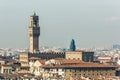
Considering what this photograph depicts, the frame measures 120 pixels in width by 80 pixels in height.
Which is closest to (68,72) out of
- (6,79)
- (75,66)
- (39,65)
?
(75,66)

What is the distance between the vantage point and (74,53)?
363 ft

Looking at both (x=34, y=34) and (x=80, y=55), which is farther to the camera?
(x=34, y=34)

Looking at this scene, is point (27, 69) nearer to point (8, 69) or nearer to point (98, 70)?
point (8, 69)

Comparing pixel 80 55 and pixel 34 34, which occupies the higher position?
pixel 34 34

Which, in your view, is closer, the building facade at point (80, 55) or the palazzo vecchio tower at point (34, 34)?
the building facade at point (80, 55)

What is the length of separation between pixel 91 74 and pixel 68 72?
3.15 metres

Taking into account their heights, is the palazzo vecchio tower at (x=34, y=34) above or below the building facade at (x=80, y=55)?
above

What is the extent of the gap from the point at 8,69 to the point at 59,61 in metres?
6.53

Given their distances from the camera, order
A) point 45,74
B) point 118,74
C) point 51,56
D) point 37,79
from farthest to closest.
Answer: point 51,56 → point 118,74 → point 45,74 → point 37,79

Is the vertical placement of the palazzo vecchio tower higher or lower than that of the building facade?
higher

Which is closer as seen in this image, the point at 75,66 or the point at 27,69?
the point at 75,66

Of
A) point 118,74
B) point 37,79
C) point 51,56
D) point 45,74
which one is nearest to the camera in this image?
point 37,79

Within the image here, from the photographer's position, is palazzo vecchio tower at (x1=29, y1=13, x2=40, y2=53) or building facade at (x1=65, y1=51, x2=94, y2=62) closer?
building facade at (x1=65, y1=51, x2=94, y2=62)

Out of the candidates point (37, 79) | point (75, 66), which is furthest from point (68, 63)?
point (37, 79)
